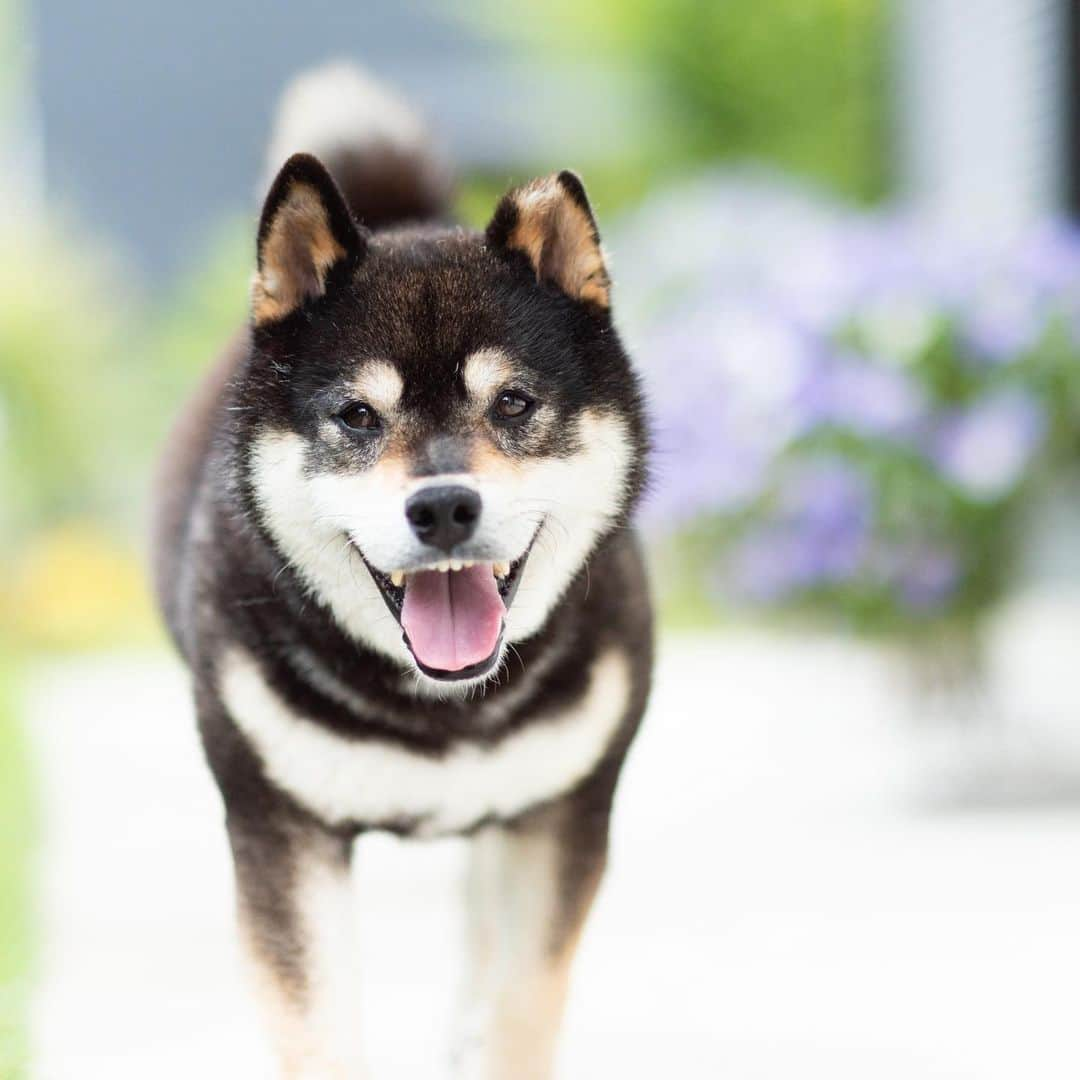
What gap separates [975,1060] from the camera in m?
2.87

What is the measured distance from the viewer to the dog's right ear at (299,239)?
2400 millimetres

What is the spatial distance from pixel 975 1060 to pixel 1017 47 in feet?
21.3

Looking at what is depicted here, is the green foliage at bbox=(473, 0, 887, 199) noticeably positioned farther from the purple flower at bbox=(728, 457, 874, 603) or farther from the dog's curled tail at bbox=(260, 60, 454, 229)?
the dog's curled tail at bbox=(260, 60, 454, 229)

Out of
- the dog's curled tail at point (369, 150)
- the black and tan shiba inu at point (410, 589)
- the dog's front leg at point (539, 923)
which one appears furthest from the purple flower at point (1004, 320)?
the dog's front leg at point (539, 923)

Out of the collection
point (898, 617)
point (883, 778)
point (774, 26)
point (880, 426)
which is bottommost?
point (883, 778)

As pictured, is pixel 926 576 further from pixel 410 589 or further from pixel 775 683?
pixel 410 589

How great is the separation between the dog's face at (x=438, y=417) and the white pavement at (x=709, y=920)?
1.01 metres

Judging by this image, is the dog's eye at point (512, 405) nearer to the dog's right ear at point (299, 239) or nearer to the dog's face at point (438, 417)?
the dog's face at point (438, 417)

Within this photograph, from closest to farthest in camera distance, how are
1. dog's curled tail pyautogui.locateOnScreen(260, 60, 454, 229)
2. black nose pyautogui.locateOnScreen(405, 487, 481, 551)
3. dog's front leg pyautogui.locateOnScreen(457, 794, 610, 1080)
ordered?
black nose pyautogui.locateOnScreen(405, 487, 481, 551) < dog's front leg pyautogui.locateOnScreen(457, 794, 610, 1080) < dog's curled tail pyautogui.locateOnScreen(260, 60, 454, 229)

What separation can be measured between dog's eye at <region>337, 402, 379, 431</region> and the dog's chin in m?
0.15

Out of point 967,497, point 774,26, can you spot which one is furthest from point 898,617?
point 774,26

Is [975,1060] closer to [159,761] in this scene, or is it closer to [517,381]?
[517,381]

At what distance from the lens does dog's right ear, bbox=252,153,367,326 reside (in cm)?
240

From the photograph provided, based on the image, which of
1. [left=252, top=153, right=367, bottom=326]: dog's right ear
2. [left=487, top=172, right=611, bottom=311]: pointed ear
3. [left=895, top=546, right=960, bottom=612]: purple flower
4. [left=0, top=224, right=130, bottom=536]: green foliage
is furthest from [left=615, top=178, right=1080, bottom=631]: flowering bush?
[left=0, top=224, right=130, bottom=536]: green foliage
